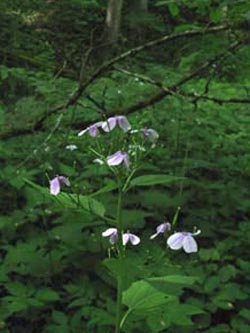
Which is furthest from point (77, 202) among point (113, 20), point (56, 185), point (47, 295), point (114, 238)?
point (113, 20)

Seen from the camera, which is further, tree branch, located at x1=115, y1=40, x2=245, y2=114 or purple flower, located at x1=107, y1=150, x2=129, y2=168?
tree branch, located at x1=115, y1=40, x2=245, y2=114

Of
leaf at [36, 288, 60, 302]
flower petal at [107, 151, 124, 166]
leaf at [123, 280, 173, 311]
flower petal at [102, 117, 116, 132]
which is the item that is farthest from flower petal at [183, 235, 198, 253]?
leaf at [36, 288, 60, 302]

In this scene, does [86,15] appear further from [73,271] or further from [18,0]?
[73,271]

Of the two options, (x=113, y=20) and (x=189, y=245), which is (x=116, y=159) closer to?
(x=189, y=245)

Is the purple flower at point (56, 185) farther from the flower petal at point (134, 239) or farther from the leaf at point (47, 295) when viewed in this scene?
the leaf at point (47, 295)

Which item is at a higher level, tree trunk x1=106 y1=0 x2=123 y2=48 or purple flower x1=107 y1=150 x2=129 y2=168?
purple flower x1=107 y1=150 x2=129 y2=168

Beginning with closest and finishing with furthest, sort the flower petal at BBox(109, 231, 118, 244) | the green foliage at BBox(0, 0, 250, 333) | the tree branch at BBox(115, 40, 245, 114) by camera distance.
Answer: the flower petal at BBox(109, 231, 118, 244)
the green foliage at BBox(0, 0, 250, 333)
the tree branch at BBox(115, 40, 245, 114)

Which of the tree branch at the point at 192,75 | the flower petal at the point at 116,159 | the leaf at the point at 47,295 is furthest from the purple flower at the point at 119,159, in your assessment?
the tree branch at the point at 192,75

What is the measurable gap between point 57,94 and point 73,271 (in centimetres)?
224

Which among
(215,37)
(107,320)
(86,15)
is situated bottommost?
(86,15)

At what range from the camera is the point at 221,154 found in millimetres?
3838

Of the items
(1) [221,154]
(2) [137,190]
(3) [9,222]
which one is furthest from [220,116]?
(3) [9,222]

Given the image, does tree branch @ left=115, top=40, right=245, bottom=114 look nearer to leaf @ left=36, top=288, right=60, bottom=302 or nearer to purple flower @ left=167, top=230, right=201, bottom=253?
leaf @ left=36, top=288, right=60, bottom=302

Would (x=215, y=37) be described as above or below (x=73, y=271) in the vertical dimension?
above
